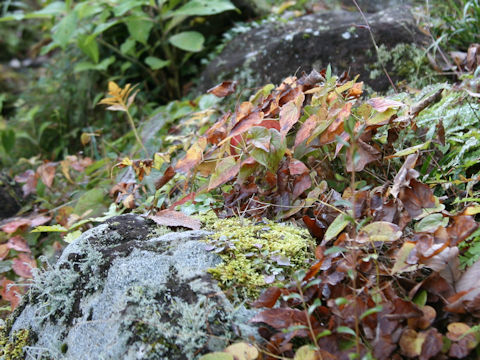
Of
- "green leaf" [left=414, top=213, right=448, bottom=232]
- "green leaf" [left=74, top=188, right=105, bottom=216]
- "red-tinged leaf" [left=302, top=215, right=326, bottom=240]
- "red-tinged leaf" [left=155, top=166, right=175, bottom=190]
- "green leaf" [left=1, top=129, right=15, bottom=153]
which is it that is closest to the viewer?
"green leaf" [left=414, top=213, right=448, bottom=232]

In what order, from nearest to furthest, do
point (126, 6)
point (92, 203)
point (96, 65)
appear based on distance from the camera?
point (92, 203)
point (126, 6)
point (96, 65)

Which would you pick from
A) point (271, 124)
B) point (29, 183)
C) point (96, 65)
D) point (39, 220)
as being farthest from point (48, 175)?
Answer: point (271, 124)

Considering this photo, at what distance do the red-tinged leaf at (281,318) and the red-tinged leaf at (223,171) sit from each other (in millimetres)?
640

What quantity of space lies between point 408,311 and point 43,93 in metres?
4.61

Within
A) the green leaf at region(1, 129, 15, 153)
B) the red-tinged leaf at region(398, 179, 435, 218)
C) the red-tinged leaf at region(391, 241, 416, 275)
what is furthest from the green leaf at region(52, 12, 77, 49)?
the red-tinged leaf at region(391, 241, 416, 275)

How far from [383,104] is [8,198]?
2.79 metres

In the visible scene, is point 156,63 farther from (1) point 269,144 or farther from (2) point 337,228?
(2) point 337,228

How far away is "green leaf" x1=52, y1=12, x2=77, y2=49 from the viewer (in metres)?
3.66

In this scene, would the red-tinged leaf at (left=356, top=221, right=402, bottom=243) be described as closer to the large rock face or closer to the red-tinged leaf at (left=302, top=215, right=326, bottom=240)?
the red-tinged leaf at (left=302, top=215, right=326, bottom=240)

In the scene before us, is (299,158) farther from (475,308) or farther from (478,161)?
(475,308)

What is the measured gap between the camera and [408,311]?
1.05m

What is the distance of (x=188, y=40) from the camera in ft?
12.3

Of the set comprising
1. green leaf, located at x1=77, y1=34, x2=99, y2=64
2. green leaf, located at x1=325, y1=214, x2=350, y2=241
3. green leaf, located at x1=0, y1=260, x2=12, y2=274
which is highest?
green leaf, located at x1=325, y1=214, x2=350, y2=241

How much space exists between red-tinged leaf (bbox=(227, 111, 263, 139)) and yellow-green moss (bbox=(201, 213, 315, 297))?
365 mm
